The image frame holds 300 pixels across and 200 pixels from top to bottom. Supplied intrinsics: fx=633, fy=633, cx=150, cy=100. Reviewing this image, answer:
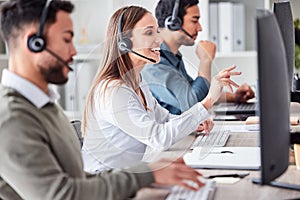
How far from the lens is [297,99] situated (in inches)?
99.3

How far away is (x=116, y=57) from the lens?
1.89m

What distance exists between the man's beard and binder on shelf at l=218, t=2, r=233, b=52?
2.43m

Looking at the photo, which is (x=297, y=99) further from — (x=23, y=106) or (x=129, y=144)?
(x=23, y=106)

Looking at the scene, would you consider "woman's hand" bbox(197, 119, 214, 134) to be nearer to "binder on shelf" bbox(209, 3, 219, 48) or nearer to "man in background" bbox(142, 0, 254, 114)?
"man in background" bbox(142, 0, 254, 114)

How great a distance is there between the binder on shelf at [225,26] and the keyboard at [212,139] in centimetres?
152

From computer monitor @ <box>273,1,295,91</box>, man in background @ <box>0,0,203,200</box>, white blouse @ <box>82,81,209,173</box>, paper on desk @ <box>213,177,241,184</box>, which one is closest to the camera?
man in background @ <box>0,0,203,200</box>

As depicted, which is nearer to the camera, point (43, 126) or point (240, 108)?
point (43, 126)

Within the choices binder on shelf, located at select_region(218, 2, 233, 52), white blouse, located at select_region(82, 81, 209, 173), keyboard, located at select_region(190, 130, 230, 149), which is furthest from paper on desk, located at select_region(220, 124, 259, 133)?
binder on shelf, located at select_region(218, 2, 233, 52)

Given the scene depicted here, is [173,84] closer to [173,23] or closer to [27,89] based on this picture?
[173,23]

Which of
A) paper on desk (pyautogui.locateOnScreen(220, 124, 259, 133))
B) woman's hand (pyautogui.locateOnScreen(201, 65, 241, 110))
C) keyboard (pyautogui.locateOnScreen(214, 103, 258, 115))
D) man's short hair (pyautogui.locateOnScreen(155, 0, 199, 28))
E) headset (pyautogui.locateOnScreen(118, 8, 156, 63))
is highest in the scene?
man's short hair (pyautogui.locateOnScreen(155, 0, 199, 28))

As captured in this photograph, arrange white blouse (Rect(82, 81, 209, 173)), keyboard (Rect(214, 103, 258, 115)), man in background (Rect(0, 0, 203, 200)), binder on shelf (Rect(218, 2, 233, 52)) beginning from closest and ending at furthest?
1. man in background (Rect(0, 0, 203, 200))
2. white blouse (Rect(82, 81, 209, 173))
3. keyboard (Rect(214, 103, 258, 115))
4. binder on shelf (Rect(218, 2, 233, 52))

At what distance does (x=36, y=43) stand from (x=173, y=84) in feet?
2.66

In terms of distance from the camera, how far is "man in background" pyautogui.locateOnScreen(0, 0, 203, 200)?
1.20m

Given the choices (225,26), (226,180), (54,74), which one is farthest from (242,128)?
(225,26)
